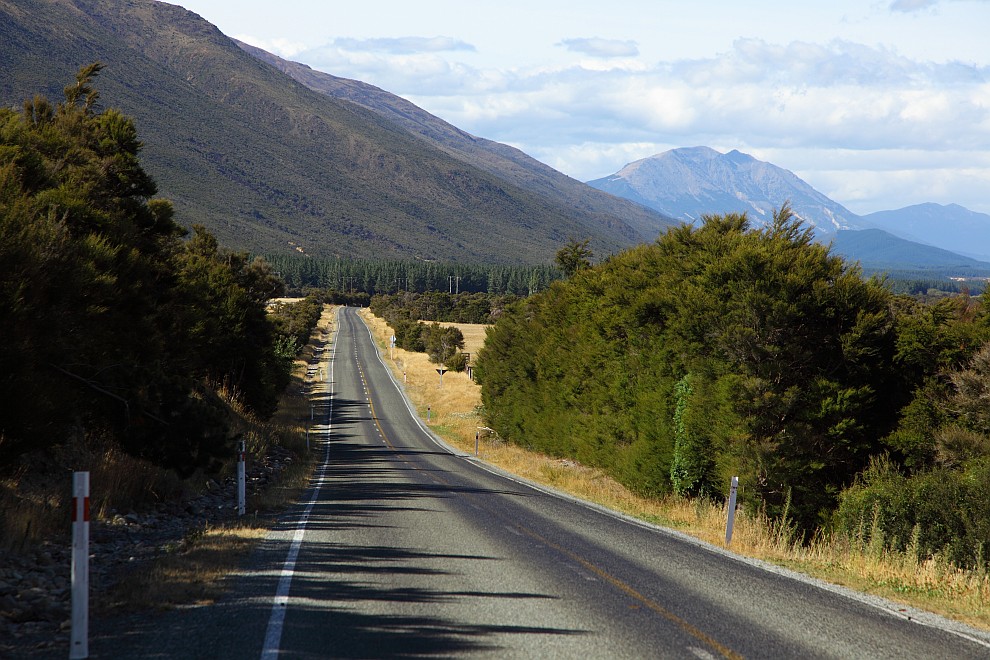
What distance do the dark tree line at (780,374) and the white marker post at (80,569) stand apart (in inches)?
480

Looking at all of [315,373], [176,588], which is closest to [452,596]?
[176,588]

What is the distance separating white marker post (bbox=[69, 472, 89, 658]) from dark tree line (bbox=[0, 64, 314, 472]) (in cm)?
555

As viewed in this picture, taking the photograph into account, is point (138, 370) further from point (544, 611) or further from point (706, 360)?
point (706, 360)

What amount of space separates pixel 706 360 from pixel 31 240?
1584cm

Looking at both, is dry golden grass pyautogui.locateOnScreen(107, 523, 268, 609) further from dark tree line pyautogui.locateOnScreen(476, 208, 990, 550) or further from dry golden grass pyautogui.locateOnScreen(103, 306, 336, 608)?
dark tree line pyautogui.locateOnScreen(476, 208, 990, 550)

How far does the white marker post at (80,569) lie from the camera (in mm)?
5871

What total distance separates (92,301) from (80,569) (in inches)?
455

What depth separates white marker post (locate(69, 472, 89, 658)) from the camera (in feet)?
19.3

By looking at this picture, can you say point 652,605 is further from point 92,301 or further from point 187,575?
point 92,301

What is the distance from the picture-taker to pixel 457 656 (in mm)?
6258

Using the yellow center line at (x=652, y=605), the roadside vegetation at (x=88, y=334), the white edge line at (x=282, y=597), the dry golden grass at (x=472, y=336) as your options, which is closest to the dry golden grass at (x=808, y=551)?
the yellow center line at (x=652, y=605)

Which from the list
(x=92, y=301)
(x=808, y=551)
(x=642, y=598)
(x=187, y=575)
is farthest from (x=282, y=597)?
(x=92, y=301)

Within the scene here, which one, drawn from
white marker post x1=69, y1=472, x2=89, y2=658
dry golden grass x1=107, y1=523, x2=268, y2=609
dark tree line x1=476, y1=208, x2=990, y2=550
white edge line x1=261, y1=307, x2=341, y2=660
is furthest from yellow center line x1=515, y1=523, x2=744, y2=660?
dark tree line x1=476, y1=208, x2=990, y2=550

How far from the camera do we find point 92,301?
1622 cm
